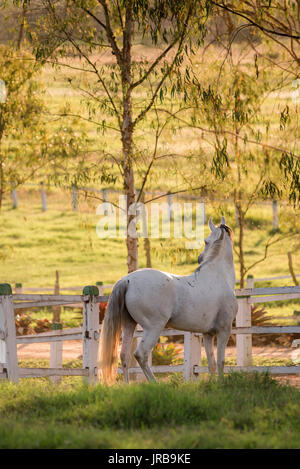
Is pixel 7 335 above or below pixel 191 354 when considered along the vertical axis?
above

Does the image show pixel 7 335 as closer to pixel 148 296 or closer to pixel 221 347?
pixel 148 296

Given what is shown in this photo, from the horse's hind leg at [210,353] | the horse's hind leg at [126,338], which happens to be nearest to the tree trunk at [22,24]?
the horse's hind leg at [126,338]

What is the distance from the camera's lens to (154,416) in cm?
574

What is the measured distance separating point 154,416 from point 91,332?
2.44 m

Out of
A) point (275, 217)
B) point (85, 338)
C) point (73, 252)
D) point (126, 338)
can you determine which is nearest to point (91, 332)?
point (85, 338)

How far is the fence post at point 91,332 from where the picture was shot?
8.01 meters

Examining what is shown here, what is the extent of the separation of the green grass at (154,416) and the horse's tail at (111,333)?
49cm

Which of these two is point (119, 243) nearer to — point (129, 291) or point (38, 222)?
point (38, 222)

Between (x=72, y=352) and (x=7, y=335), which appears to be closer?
(x=7, y=335)

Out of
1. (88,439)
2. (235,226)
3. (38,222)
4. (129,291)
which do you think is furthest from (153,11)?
(38,222)

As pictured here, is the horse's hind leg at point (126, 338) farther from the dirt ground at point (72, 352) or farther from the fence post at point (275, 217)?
the fence post at point (275, 217)

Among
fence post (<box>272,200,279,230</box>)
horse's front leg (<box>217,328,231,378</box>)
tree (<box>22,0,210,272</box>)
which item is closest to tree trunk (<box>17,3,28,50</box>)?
tree (<box>22,0,210,272</box>)

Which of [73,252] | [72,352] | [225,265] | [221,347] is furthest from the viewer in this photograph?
[73,252]
